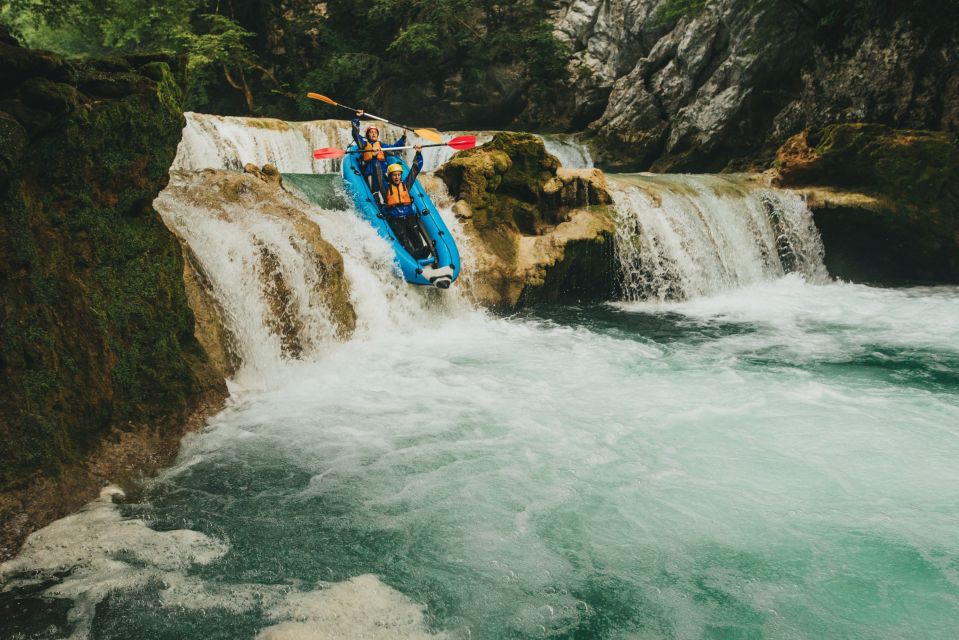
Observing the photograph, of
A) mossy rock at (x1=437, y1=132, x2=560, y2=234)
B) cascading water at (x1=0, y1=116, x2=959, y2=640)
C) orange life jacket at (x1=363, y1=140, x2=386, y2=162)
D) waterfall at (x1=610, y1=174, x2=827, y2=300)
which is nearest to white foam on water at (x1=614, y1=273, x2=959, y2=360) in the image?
cascading water at (x1=0, y1=116, x2=959, y2=640)

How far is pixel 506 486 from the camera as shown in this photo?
3607 mm

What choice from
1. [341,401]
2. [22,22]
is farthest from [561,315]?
[22,22]

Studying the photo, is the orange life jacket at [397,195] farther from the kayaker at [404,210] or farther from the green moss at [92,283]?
the green moss at [92,283]

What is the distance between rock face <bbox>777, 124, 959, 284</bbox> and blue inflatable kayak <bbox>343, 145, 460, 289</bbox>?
6.36 meters

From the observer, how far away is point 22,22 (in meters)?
25.0

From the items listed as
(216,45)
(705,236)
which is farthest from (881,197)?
(216,45)

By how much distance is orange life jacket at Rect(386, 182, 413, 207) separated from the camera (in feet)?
23.4

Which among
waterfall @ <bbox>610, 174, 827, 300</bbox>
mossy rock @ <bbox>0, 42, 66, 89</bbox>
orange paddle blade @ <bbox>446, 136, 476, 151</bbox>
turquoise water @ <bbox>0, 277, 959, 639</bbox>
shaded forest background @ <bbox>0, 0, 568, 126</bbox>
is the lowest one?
turquoise water @ <bbox>0, 277, 959, 639</bbox>

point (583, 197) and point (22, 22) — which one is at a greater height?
point (22, 22)

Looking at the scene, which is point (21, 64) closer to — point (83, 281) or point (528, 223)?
point (83, 281)

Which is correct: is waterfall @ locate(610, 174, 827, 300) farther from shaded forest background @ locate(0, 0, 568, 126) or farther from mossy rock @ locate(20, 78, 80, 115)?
shaded forest background @ locate(0, 0, 568, 126)

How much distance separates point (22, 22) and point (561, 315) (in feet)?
93.0

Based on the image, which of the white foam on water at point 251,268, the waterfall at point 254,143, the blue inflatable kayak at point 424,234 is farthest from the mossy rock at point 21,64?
the waterfall at point 254,143

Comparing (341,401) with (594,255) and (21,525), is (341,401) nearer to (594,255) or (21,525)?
(21,525)
